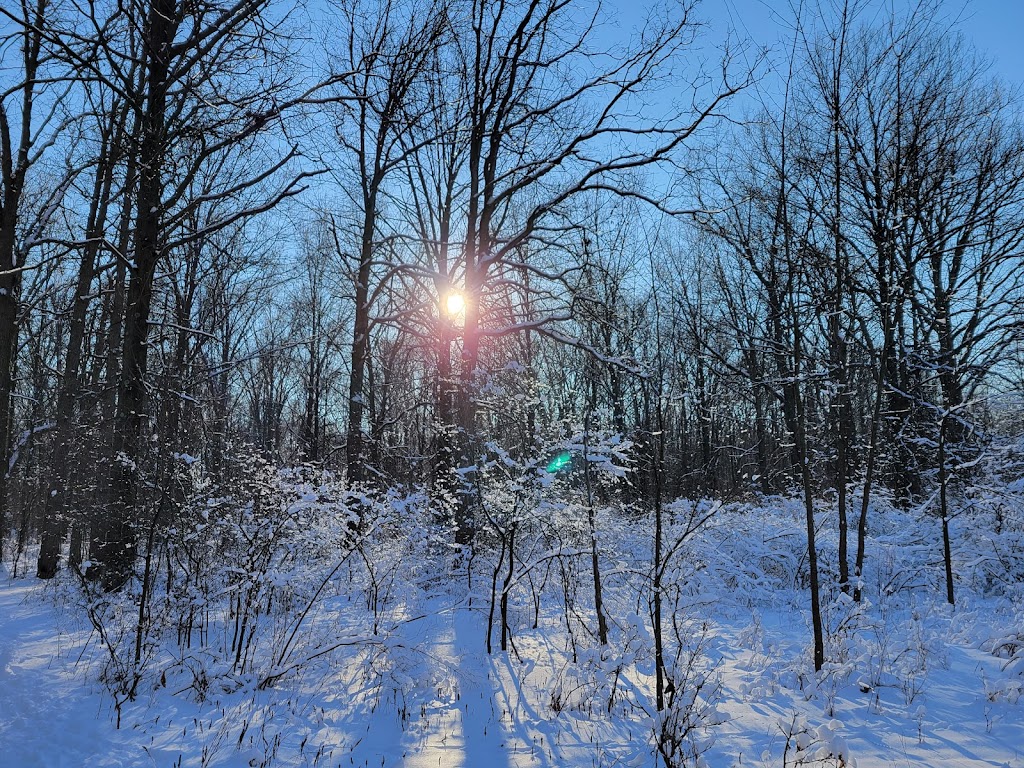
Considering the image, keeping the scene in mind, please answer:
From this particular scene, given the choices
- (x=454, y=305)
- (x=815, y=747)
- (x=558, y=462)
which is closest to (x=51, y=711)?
(x=558, y=462)

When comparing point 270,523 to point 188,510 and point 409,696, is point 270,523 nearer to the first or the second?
point 188,510

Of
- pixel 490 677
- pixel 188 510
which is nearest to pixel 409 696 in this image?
pixel 490 677

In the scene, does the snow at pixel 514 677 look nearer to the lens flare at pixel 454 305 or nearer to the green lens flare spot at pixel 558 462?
the green lens flare spot at pixel 558 462

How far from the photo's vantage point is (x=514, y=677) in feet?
17.9

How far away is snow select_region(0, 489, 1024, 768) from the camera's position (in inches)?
153

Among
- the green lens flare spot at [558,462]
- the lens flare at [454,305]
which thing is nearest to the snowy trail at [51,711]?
the green lens flare spot at [558,462]

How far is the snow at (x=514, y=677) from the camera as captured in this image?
12.8 ft

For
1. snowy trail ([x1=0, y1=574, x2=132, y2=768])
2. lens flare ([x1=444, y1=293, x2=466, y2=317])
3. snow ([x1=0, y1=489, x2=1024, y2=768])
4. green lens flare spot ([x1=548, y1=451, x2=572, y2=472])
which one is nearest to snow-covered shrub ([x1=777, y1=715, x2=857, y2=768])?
snow ([x1=0, y1=489, x2=1024, y2=768])

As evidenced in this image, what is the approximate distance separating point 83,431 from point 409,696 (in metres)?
9.65

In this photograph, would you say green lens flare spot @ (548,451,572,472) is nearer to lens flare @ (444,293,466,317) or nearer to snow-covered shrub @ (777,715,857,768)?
snow-covered shrub @ (777,715,857,768)

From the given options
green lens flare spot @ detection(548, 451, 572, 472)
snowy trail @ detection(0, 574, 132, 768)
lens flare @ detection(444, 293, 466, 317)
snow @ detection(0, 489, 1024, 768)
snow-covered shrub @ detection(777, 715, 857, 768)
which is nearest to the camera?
snow-covered shrub @ detection(777, 715, 857, 768)

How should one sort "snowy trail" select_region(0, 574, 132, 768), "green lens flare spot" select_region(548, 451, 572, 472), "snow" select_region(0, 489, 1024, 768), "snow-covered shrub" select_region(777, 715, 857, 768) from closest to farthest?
1. "snow-covered shrub" select_region(777, 715, 857, 768)
2. "snowy trail" select_region(0, 574, 132, 768)
3. "snow" select_region(0, 489, 1024, 768)
4. "green lens flare spot" select_region(548, 451, 572, 472)

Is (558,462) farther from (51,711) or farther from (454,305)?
(454,305)

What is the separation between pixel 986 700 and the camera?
177 inches
